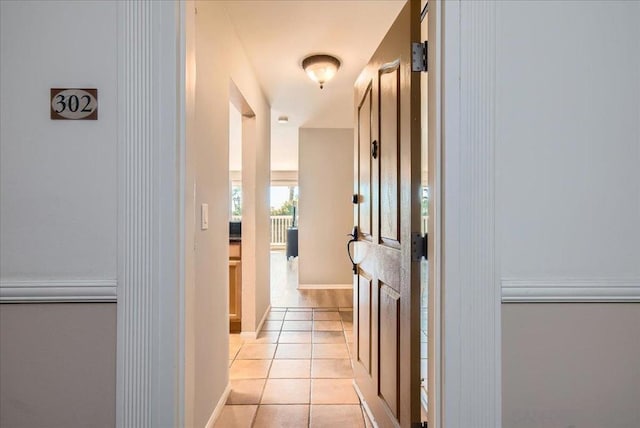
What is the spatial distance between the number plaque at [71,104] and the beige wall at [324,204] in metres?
4.34

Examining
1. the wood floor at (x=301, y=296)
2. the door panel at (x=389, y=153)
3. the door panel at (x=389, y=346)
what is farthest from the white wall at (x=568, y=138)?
the wood floor at (x=301, y=296)

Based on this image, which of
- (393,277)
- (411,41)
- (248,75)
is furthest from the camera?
Result: (248,75)

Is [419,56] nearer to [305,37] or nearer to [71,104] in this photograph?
[71,104]

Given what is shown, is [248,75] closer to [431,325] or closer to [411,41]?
[411,41]

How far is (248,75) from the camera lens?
2920 millimetres

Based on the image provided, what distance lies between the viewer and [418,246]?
1.30 m

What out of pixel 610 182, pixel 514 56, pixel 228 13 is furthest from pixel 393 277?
pixel 228 13

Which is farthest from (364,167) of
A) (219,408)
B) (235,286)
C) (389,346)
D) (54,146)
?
(235,286)

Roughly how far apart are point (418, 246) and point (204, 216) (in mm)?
1093

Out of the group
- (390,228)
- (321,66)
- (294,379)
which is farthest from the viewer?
(321,66)

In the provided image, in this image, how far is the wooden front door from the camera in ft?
4.45

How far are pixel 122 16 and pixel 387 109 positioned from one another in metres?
1.11

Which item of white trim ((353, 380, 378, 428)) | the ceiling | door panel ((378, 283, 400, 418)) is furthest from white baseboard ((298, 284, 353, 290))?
door panel ((378, 283, 400, 418))

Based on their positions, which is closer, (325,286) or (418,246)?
(418,246)
